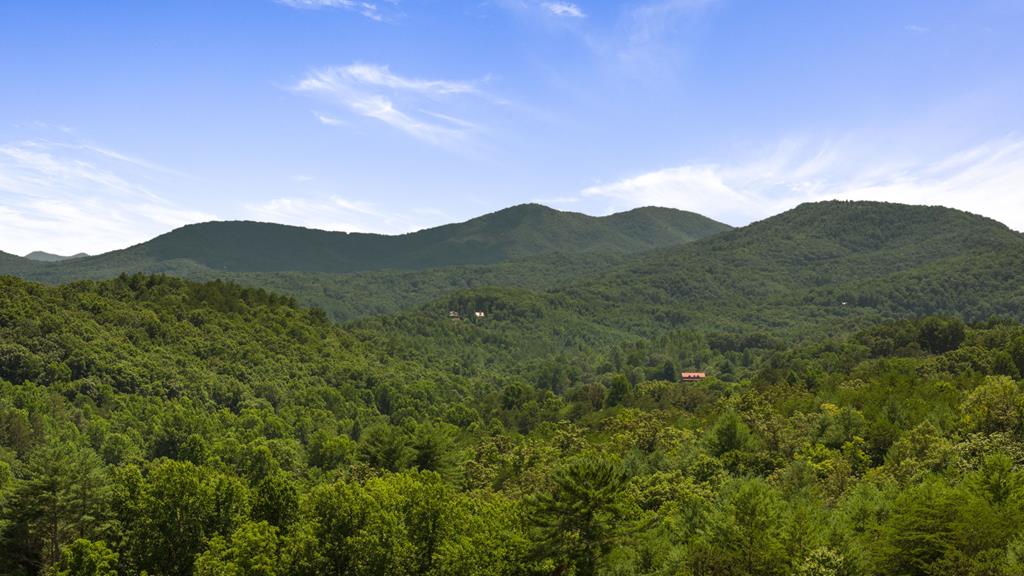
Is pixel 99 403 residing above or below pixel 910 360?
below

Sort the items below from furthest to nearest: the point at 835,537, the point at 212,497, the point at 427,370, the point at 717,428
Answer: the point at 427,370 < the point at 717,428 < the point at 212,497 < the point at 835,537

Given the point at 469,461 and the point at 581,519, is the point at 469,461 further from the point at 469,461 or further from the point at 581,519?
the point at 581,519

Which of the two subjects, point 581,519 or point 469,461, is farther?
point 469,461

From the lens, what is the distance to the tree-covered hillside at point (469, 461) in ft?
135

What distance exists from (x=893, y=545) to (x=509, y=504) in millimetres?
25454

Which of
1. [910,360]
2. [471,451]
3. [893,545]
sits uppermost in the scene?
[910,360]

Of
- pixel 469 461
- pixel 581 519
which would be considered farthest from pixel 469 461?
pixel 581 519

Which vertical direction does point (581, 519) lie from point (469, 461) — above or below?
above

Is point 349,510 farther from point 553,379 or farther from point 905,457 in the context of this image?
point 553,379

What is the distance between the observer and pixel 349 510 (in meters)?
45.3

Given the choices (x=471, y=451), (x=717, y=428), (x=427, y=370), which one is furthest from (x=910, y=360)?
(x=427, y=370)

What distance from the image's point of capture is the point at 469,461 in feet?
276

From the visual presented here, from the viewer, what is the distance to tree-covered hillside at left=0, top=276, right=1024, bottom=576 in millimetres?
41188

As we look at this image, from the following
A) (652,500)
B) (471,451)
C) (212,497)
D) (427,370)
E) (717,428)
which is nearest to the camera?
(212,497)
